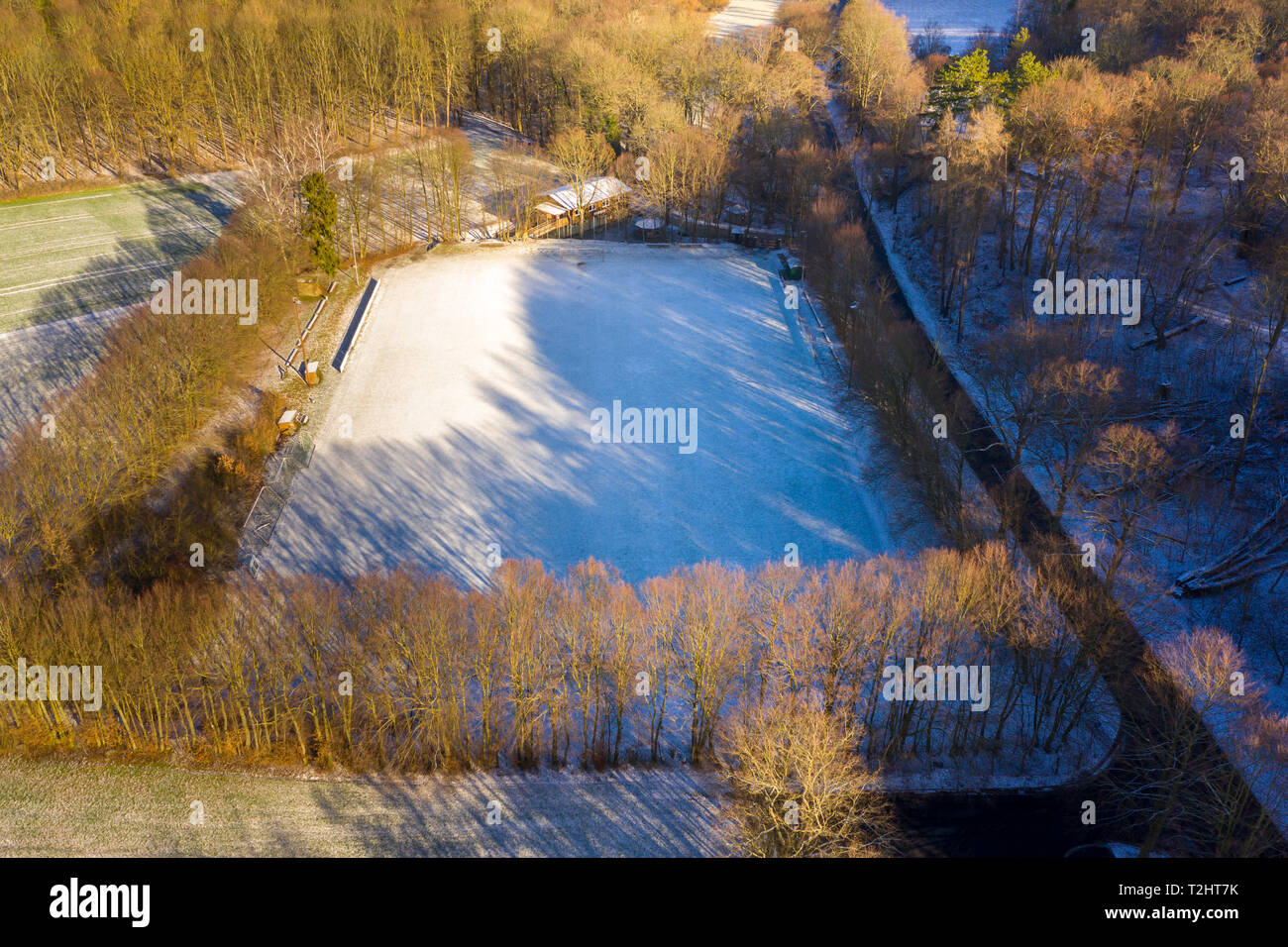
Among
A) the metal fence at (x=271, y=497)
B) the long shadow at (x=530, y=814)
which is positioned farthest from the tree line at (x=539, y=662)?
the metal fence at (x=271, y=497)

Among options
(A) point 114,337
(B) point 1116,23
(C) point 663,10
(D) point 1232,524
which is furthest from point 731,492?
(C) point 663,10

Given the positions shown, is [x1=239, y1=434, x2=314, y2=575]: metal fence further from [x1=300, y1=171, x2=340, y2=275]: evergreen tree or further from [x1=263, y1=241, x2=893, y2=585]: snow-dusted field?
[x1=300, y1=171, x2=340, y2=275]: evergreen tree

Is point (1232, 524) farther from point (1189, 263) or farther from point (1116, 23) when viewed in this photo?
point (1116, 23)

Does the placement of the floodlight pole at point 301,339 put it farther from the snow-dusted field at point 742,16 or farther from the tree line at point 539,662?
the snow-dusted field at point 742,16

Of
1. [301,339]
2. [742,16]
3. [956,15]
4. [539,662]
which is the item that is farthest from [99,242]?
[956,15]

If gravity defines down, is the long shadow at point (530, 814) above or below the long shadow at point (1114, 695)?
below

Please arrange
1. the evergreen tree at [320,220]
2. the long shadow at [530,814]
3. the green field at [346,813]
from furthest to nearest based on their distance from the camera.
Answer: the evergreen tree at [320,220] < the long shadow at [530,814] < the green field at [346,813]
